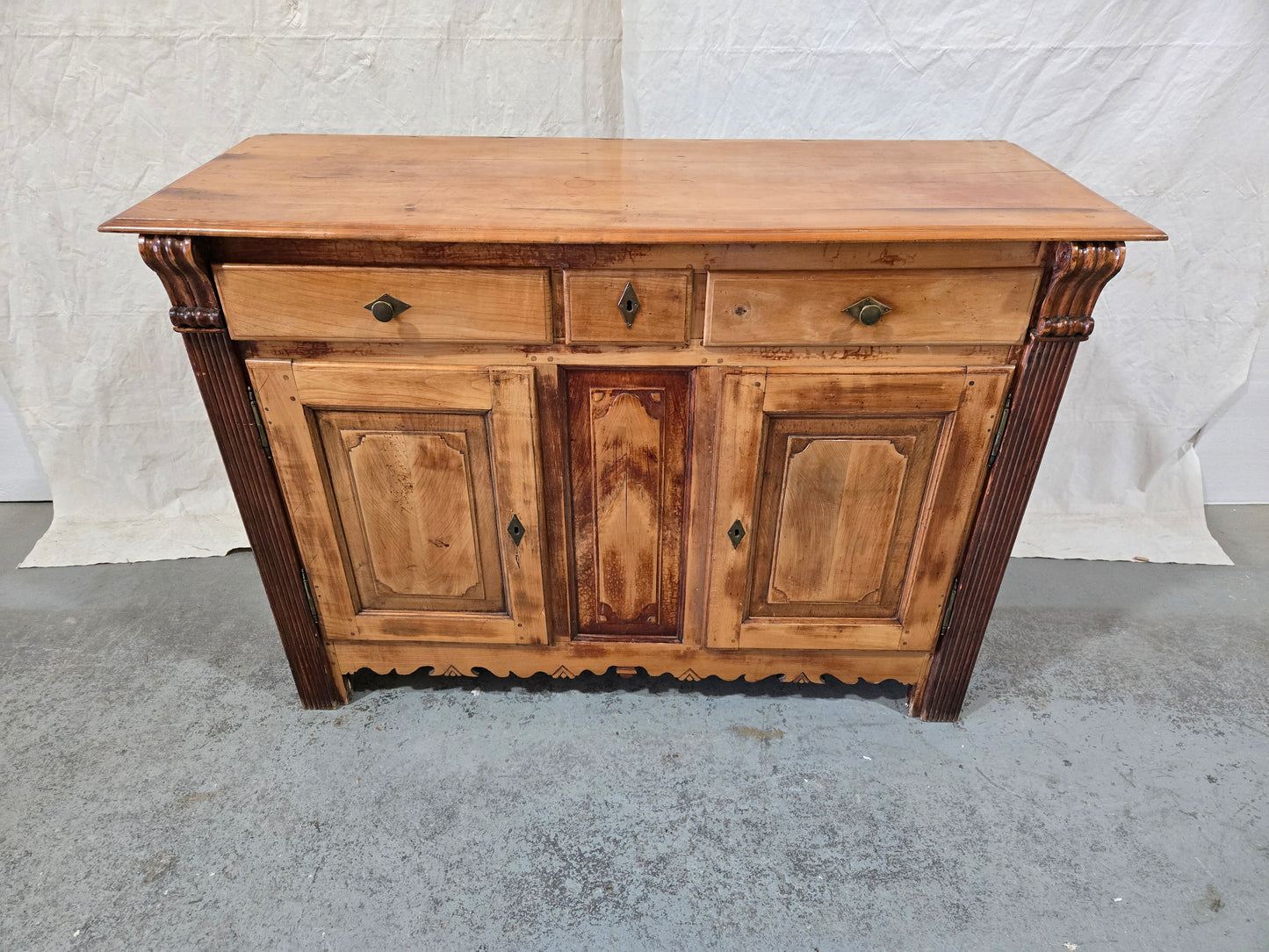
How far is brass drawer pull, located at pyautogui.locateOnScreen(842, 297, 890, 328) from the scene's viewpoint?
125 cm

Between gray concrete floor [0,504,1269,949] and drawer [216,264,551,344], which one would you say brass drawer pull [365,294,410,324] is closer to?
drawer [216,264,551,344]

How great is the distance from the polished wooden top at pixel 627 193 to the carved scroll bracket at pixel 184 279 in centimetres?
3

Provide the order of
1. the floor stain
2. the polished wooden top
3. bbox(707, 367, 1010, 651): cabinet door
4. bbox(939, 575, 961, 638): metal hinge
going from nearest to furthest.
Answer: the polished wooden top
bbox(707, 367, 1010, 651): cabinet door
bbox(939, 575, 961, 638): metal hinge
the floor stain

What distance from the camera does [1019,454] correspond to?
1409 millimetres

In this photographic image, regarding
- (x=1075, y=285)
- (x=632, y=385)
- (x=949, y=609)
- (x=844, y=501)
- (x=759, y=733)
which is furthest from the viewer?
(x=759, y=733)

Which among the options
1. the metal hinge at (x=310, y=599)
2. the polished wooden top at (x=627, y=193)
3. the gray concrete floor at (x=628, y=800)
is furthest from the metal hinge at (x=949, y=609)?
the metal hinge at (x=310, y=599)

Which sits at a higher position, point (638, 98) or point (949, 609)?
point (638, 98)

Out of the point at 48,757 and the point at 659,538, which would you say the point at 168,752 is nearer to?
the point at 48,757

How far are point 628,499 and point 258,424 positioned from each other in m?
0.72

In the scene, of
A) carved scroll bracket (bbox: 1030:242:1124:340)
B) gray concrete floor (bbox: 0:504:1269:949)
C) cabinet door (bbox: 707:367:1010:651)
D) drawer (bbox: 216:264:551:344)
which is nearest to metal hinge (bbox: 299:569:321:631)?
gray concrete floor (bbox: 0:504:1269:949)

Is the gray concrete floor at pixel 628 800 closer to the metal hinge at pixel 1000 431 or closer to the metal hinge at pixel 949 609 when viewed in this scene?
the metal hinge at pixel 949 609

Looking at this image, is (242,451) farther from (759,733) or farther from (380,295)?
(759,733)

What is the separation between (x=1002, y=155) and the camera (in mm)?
1565

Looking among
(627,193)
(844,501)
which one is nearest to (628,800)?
(844,501)
